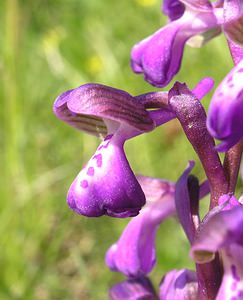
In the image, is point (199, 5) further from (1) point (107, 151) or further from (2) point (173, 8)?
(1) point (107, 151)

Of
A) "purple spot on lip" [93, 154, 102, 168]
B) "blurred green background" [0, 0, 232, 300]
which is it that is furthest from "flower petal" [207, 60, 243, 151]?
"blurred green background" [0, 0, 232, 300]

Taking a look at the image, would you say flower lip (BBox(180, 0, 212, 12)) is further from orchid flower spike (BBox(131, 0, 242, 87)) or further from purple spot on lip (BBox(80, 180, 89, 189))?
purple spot on lip (BBox(80, 180, 89, 189))

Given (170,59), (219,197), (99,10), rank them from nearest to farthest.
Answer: (219,197) < (170,59) < (99,10)

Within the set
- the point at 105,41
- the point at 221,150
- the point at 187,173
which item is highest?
the point at 221,150

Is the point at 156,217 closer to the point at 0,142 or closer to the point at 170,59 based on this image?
the point at 170,59

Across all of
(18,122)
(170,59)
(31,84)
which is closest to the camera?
(170,59)

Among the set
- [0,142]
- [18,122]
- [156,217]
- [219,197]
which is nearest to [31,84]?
[0,142]
